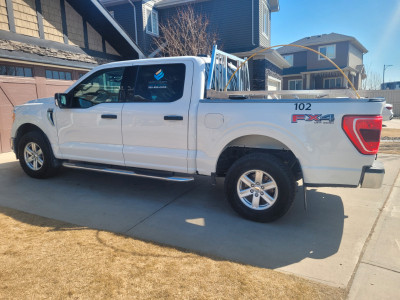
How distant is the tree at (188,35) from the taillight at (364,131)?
1072cm

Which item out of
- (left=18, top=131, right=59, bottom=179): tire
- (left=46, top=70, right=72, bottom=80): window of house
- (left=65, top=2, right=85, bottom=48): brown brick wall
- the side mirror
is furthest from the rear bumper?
(left=65, top=2, right=85, bottom=48): brown brick wall

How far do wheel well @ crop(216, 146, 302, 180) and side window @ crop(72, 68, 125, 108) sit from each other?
1.86m

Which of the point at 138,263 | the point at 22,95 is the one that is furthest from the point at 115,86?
the point at 22,95

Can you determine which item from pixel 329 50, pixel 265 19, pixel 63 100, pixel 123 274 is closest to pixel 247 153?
pixel 123 274

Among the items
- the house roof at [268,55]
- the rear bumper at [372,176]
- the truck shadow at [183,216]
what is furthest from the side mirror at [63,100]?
the house roof at [268,55]

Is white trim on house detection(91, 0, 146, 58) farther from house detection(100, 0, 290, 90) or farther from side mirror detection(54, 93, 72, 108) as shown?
side mirror detection(54, 93, 72, 108)

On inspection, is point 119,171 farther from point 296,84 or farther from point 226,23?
point 296,84

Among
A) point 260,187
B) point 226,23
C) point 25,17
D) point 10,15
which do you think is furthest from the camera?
point 226,23

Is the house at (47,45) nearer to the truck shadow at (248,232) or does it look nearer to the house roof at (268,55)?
the house roof at (268,55)

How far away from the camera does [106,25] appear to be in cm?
1102

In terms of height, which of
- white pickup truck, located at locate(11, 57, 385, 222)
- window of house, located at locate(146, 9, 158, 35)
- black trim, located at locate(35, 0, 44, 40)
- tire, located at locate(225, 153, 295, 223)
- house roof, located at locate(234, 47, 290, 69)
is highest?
window of house, located at locate(146, 9, 158, 35)

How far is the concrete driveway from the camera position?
307 cm

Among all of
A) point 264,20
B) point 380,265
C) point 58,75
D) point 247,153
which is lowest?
point 380,265

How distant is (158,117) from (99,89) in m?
1.30
